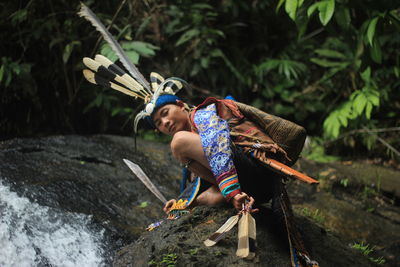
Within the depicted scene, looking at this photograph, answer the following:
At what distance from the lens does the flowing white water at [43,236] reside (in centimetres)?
229

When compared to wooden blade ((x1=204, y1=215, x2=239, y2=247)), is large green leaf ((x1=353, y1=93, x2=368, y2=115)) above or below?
below

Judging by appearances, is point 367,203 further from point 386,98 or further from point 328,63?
point 328,63

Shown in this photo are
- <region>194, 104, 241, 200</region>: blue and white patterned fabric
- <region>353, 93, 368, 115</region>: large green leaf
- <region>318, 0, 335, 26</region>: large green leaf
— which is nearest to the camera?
<region>194, 104, 241, 200</region>: blue and white patterned fabric

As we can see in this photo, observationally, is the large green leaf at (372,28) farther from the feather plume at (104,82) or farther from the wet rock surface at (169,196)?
the feather plume at (104,82)

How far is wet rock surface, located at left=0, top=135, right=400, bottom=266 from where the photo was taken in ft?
7.29

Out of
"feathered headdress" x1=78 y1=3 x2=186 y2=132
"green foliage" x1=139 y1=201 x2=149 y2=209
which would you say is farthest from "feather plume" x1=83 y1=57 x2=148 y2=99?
"green foliage" x1=139 y1=201 x2=149 y2=209

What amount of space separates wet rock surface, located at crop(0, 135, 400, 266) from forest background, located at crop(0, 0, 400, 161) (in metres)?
0.67

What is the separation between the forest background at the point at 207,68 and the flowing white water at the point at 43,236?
1963mm

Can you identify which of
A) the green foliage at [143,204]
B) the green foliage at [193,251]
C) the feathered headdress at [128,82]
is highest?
the feathered headdress at [128,82]

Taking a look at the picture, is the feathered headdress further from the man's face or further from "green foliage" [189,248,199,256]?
"green foliage" [189,248,199,256]

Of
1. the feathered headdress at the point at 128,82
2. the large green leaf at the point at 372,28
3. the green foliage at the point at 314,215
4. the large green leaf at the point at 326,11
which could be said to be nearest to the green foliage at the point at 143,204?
the feathered headdress at the point at 128,82

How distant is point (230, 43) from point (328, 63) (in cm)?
142

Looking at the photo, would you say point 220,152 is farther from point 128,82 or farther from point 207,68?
point 207,68

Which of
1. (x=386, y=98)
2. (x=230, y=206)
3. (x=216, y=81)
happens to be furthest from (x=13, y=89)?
(x=386, y=98)
